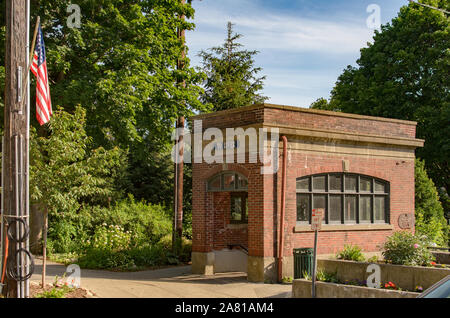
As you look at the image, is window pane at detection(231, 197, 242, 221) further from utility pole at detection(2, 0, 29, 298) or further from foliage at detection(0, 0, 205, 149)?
utility pole at detection(2, 0, 29, 298)

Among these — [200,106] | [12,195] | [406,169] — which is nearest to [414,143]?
[406,169]

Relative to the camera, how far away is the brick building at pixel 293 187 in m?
15.4

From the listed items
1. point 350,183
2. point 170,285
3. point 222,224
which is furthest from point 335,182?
point 170,285

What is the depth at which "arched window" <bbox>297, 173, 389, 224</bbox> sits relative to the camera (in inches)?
651

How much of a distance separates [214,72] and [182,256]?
14.0 metres

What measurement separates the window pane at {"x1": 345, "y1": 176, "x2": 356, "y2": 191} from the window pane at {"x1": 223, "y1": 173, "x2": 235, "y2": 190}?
3.94m

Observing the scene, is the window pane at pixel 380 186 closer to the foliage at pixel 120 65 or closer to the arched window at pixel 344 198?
the arched window at pixel 344 198

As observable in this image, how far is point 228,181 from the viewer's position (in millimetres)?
16781

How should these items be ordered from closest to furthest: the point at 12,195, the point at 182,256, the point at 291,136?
1. the point at 12,195
2. the point at 291,136
3. the point at 182,256

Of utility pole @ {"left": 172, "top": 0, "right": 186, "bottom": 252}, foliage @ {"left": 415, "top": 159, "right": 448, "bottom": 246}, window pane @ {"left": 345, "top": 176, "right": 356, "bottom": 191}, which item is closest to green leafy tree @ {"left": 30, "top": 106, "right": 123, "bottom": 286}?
utility pole @ {"left": 172, "top": 0, "right": 186, "bottom": 252}

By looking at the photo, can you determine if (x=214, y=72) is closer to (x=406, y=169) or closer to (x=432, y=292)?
(x=406, y=169)

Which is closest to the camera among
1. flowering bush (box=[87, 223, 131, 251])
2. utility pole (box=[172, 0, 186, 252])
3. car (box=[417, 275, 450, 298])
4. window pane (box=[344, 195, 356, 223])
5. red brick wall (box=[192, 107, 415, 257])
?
car (box=[417, 275, 450, 298])

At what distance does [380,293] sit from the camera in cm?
1148

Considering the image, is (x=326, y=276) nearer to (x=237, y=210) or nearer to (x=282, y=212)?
(x=282, y=212)
